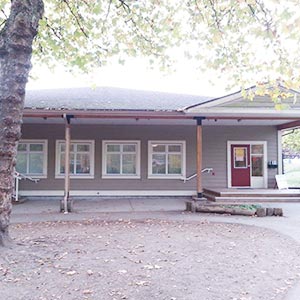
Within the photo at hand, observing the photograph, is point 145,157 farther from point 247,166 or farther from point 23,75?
point 23,75

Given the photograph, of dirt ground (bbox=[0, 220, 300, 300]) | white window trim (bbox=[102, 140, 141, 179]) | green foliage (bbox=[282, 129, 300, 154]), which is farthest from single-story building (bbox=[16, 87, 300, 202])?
green foliage (bbox=[282, 129, 300, 154])

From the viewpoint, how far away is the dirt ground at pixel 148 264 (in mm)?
3699

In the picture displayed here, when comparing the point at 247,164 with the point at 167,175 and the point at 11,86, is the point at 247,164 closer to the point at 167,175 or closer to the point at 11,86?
the point at 167,175

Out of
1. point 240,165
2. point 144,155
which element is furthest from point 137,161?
point 240,165

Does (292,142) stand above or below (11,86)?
above

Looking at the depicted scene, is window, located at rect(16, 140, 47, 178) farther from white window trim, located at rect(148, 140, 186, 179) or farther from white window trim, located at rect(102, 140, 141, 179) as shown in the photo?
white window trim, located at rect(148, 140, 186, 179)

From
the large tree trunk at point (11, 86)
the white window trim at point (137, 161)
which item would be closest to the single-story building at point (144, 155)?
the white window trim at point (137, 161)

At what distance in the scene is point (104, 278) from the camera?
407 centimetres

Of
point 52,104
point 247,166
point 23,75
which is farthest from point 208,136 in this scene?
point 23,75

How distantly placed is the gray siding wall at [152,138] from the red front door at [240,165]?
347 millimetres

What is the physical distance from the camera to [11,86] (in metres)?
5.09

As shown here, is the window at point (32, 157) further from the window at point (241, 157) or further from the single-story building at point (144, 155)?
the window at point (241, 157)

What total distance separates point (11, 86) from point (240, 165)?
1032cm

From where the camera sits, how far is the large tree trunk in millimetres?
5074
